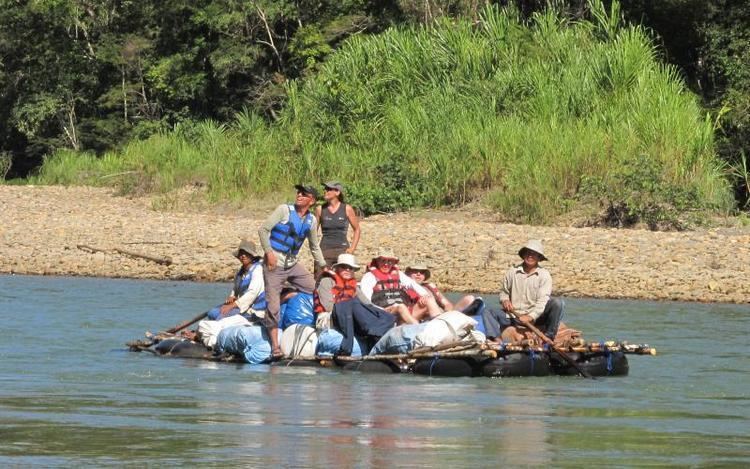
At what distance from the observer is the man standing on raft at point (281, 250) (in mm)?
15172

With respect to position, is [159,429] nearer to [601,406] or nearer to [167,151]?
[601,406]

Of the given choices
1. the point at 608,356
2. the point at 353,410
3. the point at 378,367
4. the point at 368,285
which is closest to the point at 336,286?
the point at 368,285

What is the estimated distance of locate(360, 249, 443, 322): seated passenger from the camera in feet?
50.0

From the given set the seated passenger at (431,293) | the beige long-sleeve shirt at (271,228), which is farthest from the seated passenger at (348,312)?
the seated passenger at (431,293)

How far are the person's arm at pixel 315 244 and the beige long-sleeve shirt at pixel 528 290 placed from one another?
6.35 ft

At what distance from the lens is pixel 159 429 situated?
36.6 ft

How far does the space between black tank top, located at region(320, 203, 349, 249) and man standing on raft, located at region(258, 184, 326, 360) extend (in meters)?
1.47

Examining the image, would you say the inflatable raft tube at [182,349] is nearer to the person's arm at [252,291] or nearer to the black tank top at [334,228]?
the person's arm at [252,291]

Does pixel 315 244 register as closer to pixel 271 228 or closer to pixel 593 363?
pixel 271 228

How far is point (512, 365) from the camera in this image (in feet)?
47.4

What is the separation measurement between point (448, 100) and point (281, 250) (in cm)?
1629

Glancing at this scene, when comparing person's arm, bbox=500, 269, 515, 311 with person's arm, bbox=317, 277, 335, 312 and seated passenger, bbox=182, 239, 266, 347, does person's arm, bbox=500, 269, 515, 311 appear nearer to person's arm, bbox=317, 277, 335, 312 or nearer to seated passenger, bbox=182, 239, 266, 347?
person's arm, bbox=317, 277, 335, 312

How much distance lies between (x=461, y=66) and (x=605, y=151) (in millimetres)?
5540

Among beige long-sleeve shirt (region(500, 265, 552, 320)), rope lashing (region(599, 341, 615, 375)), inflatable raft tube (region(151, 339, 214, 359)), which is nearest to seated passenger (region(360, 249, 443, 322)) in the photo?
beige long-sleeve shirt (region(500, 265, 552, 320))
